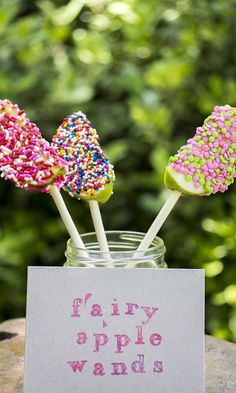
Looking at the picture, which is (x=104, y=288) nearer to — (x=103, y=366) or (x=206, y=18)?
(x=103, y=366)

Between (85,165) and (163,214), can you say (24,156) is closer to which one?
(85,165)

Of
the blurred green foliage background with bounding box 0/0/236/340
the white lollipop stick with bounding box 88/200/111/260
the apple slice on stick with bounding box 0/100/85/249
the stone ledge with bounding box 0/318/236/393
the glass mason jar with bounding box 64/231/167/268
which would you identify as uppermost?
the blurred green foliage background with bounding box 0/0/236/340

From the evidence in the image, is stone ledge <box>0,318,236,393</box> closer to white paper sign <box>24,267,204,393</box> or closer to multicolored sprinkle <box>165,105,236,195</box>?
white paper sign <box>24,267,204,393</box>

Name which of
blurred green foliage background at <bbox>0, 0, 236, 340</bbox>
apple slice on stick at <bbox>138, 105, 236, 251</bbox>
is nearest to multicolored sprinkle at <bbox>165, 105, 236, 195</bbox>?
Answer: apple slice on stick at <bbox>138, 105, 236, 251</bbox>

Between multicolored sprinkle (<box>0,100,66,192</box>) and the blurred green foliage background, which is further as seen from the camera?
the blurred green foliage background

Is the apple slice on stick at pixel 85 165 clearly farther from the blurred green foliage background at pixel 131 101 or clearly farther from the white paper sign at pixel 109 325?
the blurred green foliage background at pixel 131 101

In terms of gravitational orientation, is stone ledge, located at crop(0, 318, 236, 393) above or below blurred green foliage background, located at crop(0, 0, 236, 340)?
below
